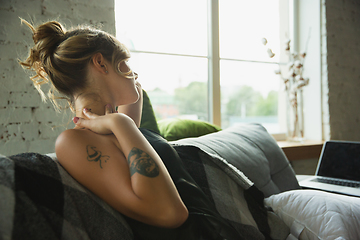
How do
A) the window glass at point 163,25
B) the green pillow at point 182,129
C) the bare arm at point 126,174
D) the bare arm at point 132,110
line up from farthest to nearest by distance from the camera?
the window glass at point 163,25 < the green pillow at point 182,129 < the bare arm at point 132,110 < the bare arm at point 126,174

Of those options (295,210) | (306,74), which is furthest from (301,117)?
(295,210)

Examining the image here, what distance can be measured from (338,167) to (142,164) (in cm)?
148

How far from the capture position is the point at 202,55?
2.42 meters

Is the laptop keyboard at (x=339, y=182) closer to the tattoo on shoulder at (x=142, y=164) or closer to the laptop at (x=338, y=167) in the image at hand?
the laptop at (x=338, y=167)

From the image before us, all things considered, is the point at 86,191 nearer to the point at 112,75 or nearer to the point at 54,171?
the point at 54,171

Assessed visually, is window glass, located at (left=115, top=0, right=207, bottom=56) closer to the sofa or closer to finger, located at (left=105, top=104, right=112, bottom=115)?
the sofa

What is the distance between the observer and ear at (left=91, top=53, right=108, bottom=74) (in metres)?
0.86

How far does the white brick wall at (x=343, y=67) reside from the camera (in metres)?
2.69

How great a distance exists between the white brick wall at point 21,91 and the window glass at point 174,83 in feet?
2.42

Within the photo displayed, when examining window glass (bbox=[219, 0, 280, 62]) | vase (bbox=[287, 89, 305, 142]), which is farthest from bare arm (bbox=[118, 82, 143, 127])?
vase (bbox=[287, 89, 305, 142])

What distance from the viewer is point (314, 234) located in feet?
2.69

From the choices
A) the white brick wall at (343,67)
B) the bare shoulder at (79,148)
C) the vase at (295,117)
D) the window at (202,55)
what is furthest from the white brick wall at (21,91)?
the white brick wall at (343,67)

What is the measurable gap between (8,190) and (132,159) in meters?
0.27

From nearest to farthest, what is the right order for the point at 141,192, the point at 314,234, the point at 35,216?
the point at 35,216 → the point at 141,192 → the point at 314,234
